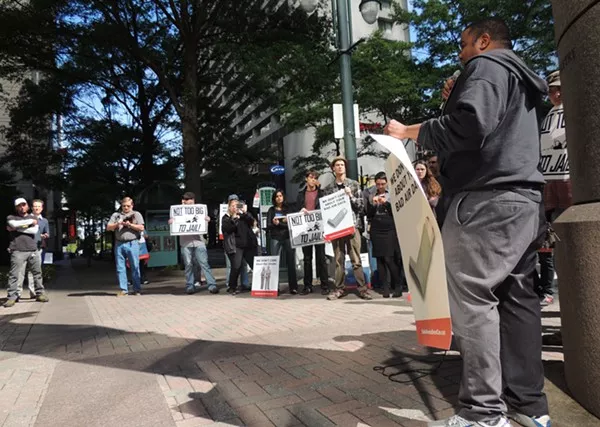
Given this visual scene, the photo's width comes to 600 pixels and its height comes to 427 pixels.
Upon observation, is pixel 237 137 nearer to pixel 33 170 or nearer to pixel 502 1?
pixel 33 170

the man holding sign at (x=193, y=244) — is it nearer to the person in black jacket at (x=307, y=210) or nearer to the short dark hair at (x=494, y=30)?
the person in black jacket at (x=307, y=210)

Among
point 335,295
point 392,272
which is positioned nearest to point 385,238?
point 392,272

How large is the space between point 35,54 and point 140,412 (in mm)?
16949

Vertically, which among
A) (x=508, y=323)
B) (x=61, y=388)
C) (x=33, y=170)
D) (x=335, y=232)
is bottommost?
(x=61, y=388)

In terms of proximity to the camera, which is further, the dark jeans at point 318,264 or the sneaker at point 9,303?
the sneaker at point 9,303

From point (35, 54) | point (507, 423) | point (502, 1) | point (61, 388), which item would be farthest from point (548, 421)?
point (502, 1)

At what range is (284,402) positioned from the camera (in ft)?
9.78

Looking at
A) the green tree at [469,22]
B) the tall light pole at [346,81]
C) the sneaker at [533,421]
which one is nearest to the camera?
the sneaker at [533,421]

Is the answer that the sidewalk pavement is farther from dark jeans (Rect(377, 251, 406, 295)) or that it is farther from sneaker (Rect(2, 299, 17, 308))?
sneaker (Rect(2, 299, 17, 308))

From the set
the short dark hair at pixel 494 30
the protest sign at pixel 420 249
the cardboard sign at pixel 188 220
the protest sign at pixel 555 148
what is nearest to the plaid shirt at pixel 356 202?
the protest sign at pixel 555 148

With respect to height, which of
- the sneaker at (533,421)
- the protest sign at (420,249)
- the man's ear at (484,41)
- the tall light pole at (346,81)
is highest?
the tall light pole at (346,81)

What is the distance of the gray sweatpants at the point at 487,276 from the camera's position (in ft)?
7.32

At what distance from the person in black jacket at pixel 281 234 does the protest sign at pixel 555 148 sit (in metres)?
4.79

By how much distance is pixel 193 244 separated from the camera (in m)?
9.87
